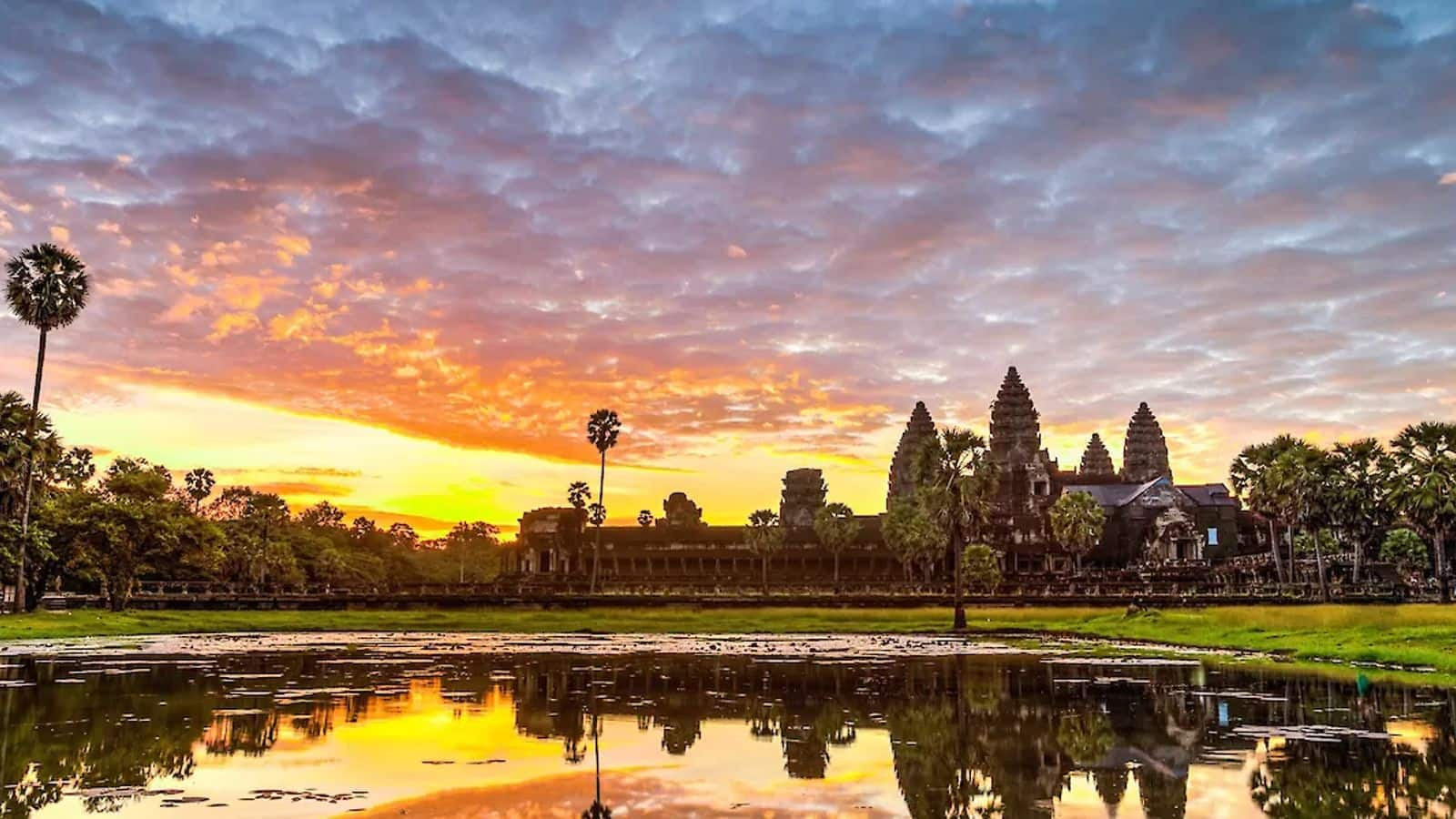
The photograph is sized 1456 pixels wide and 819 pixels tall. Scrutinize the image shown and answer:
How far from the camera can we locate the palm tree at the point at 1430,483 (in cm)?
6581

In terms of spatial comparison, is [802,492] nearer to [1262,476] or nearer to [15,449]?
[1262,476]

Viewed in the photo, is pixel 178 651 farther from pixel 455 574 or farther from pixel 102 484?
pixel 455 574

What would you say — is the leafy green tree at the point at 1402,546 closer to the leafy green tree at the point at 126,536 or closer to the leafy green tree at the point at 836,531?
the leafy green tree at the point at 836,531

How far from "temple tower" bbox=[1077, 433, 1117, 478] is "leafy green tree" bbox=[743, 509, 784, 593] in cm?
7294

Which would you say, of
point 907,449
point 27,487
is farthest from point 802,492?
point 27,487

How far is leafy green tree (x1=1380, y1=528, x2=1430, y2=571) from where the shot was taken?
93688mm

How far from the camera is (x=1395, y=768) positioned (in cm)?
1366

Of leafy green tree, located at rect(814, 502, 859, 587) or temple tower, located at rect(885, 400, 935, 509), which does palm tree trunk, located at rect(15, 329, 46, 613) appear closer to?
leafy green tree, located at rect(814, 502, 859, 587)

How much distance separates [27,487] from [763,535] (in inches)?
2458

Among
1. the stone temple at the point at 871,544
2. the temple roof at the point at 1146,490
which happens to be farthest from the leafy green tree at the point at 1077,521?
the temple roof at the point at 1146,490

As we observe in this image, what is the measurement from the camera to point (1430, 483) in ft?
218

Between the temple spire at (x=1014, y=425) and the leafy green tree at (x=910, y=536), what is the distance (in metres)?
28.9

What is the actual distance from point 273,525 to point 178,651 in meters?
70.0

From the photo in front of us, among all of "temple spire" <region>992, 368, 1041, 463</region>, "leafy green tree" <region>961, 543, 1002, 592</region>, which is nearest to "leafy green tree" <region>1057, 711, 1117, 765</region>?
"leafy green tree" <region>961, 543, 1002, 592</region>
